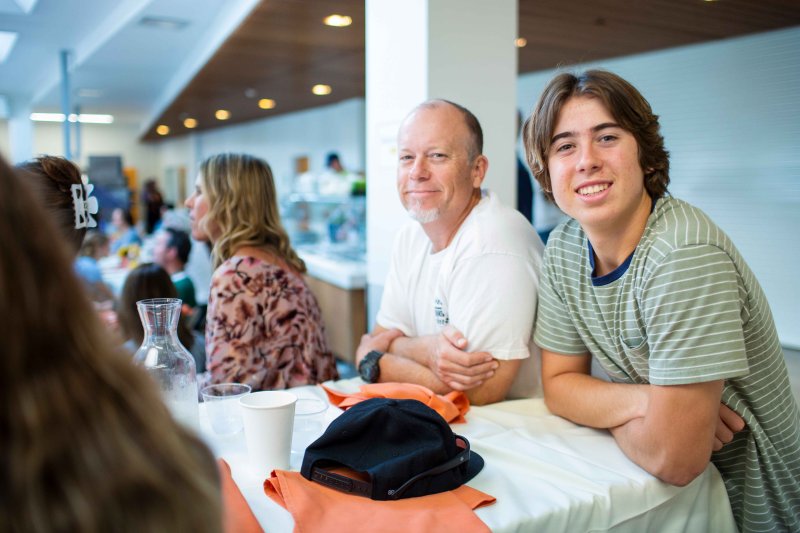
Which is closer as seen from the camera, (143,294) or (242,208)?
(242,208)

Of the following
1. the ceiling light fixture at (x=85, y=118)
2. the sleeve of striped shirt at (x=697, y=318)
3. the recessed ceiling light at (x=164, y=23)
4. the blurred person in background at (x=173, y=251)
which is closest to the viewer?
the sleeve of striped shirt at (x=697, y=318)

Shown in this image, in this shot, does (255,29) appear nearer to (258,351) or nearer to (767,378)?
(258,351)

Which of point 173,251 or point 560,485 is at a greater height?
point 173,251

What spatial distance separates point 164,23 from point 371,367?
496 centimetres

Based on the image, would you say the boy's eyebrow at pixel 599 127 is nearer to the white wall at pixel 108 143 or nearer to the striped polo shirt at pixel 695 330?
the striped polo shirt at pixel 695 330

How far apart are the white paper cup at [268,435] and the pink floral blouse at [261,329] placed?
90 centimetres

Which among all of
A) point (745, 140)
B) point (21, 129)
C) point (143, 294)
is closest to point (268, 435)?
point (143, 294)

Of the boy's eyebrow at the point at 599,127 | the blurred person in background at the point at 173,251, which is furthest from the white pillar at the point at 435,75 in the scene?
the blurred person in background at the point at 173,251

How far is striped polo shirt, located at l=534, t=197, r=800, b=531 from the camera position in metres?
1.23

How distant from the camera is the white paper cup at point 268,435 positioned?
3.89ft

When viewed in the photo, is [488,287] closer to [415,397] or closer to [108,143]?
[415,397]

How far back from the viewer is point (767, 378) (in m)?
1.37

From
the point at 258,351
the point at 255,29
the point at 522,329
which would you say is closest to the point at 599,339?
the point at 522,329

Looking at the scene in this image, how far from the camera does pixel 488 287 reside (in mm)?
1715
